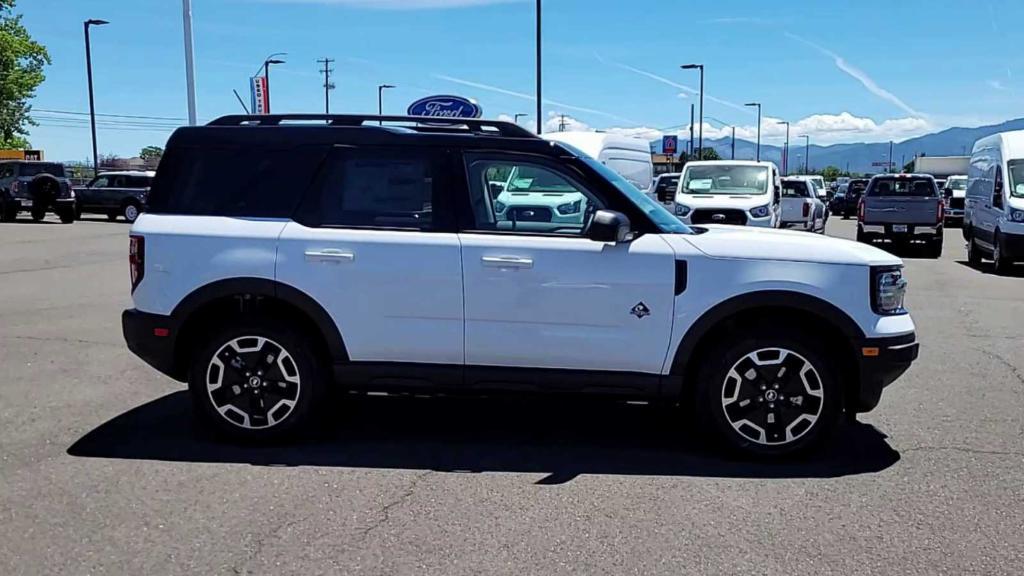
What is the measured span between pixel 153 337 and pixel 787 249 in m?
3.78

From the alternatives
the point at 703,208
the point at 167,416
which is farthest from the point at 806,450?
the point at 703,208

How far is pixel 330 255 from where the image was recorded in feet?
17.0

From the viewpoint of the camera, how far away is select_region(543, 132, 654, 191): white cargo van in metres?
17.2

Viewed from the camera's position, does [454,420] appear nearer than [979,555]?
No

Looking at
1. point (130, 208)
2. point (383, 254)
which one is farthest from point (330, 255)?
point (130, 208)

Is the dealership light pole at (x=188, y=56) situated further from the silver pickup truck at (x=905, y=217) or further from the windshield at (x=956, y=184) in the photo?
the windshield at (x=956, y=184)

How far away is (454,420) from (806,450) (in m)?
2.27

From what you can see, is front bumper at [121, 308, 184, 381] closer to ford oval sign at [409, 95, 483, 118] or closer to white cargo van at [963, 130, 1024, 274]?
ford oval sign at [409, 95, 483, 118]

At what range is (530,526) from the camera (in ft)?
13.9

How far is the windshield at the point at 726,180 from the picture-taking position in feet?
54.9

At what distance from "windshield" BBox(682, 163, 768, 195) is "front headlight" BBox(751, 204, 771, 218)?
2.56 ft

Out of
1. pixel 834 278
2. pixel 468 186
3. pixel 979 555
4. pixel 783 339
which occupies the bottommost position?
pixel 979 555

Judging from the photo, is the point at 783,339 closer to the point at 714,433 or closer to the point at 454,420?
the point at 714,433

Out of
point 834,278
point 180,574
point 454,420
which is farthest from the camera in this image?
point 454,420
